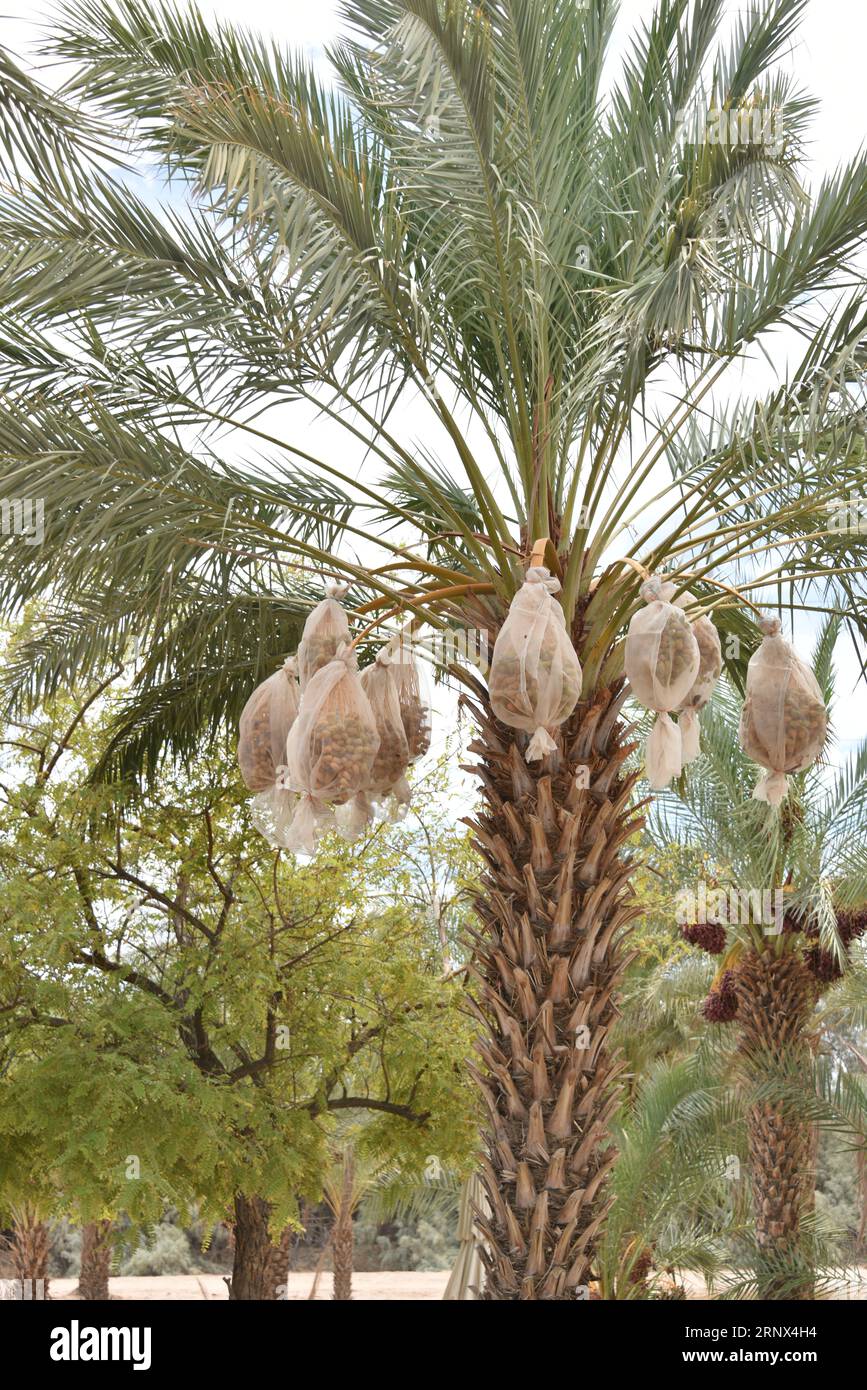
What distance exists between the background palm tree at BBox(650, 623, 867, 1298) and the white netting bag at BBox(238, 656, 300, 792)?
6514mm

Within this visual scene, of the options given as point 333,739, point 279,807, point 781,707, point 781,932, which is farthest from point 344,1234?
point 333,739

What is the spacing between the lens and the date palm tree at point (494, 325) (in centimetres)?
423

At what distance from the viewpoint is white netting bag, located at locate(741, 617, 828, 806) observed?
4004 millimetres

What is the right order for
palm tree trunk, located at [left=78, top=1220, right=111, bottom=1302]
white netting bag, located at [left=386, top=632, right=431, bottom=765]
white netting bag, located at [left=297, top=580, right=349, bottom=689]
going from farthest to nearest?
palm tree trunk, located at [left=78, top=1220, right=111, bottom=1302]
white netting bag, located at [left=386, top=632, right=431, bottom=765]
white netting bag, located at [left=297, top=580, right=349, bottom=689]

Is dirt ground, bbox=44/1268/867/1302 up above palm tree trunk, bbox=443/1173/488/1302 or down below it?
below

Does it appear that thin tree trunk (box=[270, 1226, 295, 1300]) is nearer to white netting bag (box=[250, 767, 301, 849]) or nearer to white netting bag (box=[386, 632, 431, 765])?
white netting bag (box=[250, 767, 301, 849])

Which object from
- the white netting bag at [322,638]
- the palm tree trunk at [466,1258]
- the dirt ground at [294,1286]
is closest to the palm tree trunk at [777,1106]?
the palm tree trunk at [466,1258]

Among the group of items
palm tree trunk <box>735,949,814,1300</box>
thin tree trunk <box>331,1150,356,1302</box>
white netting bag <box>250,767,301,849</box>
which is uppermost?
white netting bag <box>250,767,301,849</box>

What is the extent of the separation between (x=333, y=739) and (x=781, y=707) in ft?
4.81

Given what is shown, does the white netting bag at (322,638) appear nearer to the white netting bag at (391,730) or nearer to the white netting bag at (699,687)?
the white netting bag at (391,730)

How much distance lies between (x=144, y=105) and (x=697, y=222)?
7.17 ft

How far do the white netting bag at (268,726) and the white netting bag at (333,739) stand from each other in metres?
0.41

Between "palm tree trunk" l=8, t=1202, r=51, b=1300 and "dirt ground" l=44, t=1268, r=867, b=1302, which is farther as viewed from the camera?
"dirt ground" l=44, t=1268, r=867, b=1302

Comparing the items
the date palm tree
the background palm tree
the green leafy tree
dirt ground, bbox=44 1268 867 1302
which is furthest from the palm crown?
→ dirt ground, bbox=44 1268 867 1302
